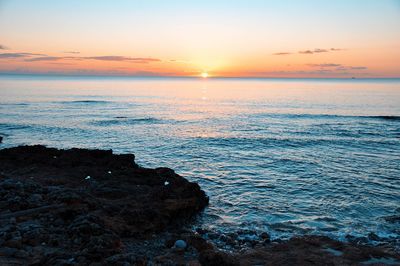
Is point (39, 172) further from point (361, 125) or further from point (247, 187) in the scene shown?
point (361, 125)

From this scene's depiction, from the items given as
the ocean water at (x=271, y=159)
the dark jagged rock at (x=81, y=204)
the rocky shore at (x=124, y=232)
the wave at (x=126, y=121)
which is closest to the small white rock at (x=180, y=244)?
the rocky shore at (x=124, y=232)

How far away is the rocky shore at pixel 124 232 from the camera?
923 cm

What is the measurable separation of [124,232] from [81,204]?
2.48 metres

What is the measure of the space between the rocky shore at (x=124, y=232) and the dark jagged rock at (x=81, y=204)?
31 mm

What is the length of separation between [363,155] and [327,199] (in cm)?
1119

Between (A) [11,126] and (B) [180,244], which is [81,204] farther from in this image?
(A) [11,126]

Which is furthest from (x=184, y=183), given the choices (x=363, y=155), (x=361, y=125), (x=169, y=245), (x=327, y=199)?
(x=361, y=125)

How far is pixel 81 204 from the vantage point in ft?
40.9

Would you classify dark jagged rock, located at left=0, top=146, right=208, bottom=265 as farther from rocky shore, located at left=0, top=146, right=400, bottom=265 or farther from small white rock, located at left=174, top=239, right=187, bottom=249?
small white rock, located at left=174, top=239, right=187, bottom=249

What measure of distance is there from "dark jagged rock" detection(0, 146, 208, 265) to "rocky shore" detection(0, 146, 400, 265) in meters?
0.03

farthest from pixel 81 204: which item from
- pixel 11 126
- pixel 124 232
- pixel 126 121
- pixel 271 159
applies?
pixel 126 121

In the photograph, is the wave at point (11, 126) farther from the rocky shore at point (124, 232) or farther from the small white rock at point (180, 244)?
the small white rock at point (180, 244)

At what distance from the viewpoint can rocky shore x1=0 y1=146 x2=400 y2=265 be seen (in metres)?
9.23

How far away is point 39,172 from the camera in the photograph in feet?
58.5
